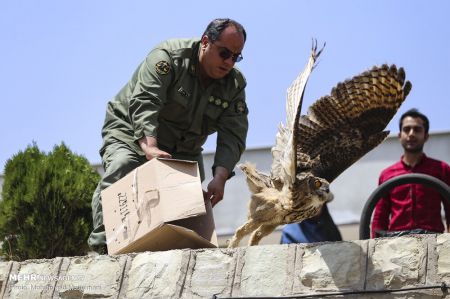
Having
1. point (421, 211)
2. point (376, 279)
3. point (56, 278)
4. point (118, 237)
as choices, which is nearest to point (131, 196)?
point (118, 237)

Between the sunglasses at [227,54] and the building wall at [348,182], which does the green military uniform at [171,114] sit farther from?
the building wall at [348,182]

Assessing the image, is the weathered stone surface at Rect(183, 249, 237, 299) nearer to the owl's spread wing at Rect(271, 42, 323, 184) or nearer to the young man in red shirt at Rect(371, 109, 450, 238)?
the owl's spread wing at Rect(271, 42, 323, 184)

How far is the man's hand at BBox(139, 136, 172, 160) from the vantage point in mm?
5434

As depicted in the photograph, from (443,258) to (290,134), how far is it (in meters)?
1.95

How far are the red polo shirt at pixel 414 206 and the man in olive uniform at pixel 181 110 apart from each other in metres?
1.31

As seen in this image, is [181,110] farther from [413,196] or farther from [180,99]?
[413,196]

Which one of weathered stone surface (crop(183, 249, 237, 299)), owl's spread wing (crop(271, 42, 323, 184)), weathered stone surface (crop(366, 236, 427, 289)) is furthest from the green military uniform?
weathered stone surface (crop(366, 236, 427, 289))

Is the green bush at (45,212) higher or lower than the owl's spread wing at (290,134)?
lower

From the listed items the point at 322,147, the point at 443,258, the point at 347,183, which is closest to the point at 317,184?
the point at 322,147

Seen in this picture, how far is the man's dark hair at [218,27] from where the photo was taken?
18.5 ft

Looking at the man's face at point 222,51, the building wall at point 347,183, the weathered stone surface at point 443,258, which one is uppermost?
the man's face at point 222,51

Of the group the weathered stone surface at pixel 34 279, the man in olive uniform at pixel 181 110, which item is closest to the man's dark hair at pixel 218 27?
the man in olive uniform at pixel 181 110

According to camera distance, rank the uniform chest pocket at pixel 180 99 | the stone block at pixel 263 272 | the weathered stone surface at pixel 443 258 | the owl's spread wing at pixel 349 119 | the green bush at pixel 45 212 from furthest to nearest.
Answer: the green bush at pixel 45 212
the owl's spread wing at pixel 349 119
the uniform chest pocket at pixel 180 99
the stone block at pixel 263 272
the weathered stone surface at pixel 443 258

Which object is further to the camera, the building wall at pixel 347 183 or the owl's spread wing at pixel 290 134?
the building wall at pixel 347 183
